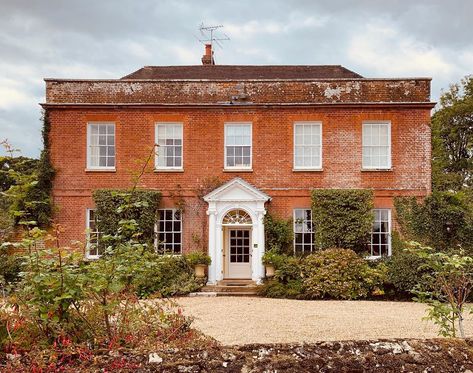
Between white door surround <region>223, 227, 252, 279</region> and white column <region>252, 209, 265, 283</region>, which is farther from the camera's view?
white door surround <region>223, 227, 252, 279</region>

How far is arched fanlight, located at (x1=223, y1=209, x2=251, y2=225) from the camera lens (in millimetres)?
20484

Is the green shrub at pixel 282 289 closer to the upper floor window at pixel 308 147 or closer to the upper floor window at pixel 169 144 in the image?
the upper floor window at pixel 308 147

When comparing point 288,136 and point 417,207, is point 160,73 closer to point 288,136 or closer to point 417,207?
point 288,136

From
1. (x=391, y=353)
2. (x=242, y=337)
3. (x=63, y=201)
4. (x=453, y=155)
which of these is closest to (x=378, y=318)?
(x=242, y=337)

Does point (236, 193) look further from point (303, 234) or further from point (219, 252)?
point (303, 234)

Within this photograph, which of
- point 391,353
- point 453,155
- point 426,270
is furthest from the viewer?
point 453,155

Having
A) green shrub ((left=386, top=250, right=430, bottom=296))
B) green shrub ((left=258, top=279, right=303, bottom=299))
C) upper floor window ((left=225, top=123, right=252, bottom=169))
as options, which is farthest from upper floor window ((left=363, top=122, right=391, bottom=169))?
green shrub ((left=258, top=279, right=303, bottom=299))

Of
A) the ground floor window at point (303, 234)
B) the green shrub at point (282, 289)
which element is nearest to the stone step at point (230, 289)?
the green shrub at point (282, 289)

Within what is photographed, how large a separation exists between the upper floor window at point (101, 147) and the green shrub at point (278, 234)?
6.45 meters

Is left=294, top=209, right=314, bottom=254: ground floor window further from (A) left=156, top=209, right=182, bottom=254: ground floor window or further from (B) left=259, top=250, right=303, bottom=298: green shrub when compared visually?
(A) left=156, top=209, right=182, bottom=254: ground floor window

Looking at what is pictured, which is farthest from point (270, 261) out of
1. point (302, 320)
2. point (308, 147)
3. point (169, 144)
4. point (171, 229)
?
point (302, 320)

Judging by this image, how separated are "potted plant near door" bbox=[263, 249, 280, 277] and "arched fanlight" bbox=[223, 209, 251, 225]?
5.19ft

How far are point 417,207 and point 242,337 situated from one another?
11.0 metres

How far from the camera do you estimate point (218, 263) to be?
20188mm
